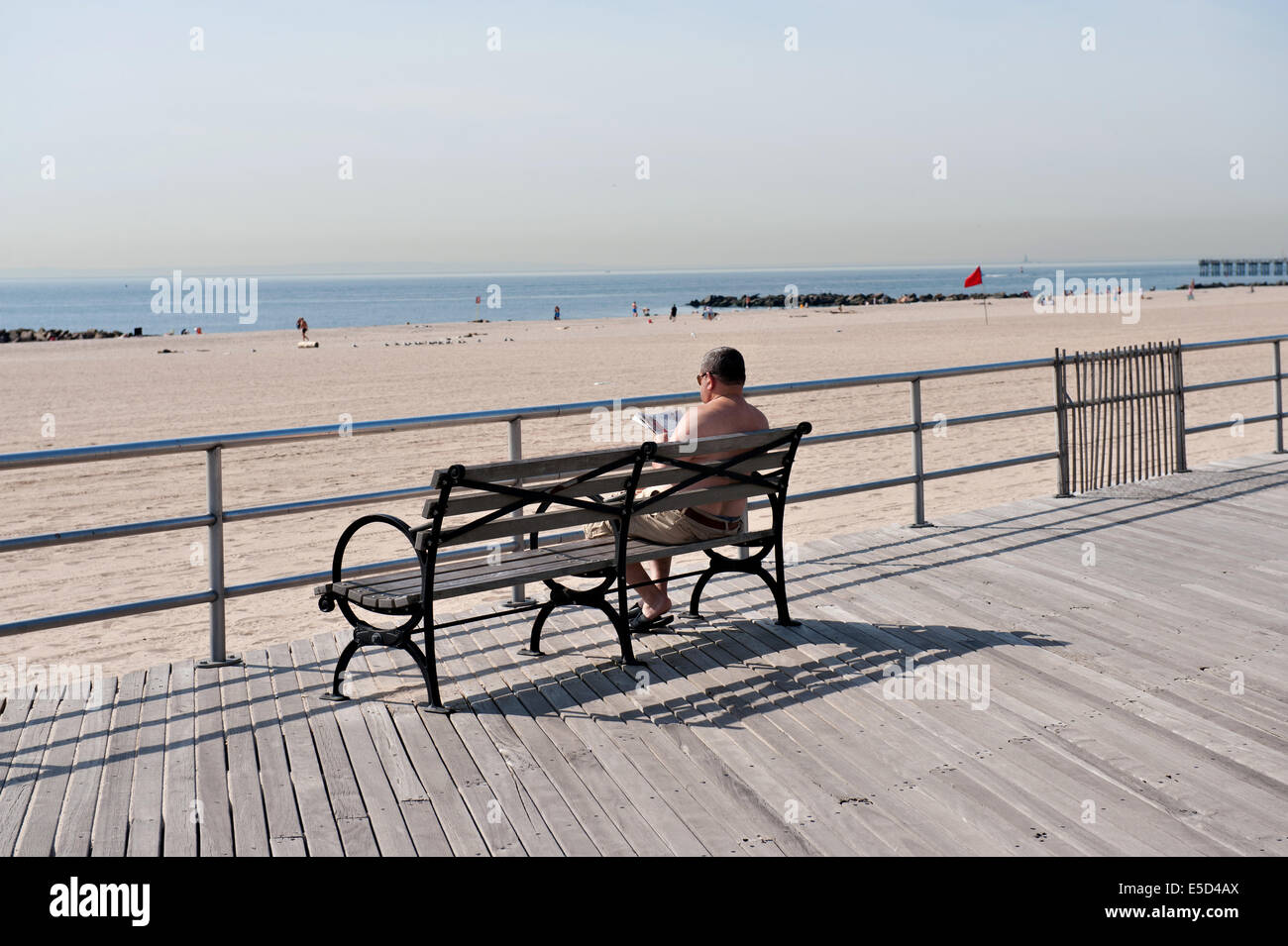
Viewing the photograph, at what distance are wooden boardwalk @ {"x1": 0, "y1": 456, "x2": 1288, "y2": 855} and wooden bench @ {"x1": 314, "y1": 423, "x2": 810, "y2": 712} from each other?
28 cm

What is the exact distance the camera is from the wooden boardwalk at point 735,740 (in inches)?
141

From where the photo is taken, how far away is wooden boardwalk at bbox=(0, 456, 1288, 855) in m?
3.59

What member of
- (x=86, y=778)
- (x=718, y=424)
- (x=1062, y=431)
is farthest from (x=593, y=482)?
(x=1062, y=431)

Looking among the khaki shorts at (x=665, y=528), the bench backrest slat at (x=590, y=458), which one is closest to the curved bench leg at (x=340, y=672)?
the bench backrest slat at (x=590, y=458)

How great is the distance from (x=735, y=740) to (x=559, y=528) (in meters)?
1.21

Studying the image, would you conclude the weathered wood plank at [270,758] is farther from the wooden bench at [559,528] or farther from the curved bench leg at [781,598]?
the curved bench leg at [781,598]

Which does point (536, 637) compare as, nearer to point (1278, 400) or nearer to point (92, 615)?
point (92, 615)

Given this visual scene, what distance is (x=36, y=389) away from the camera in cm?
2548

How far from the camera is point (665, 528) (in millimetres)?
5441

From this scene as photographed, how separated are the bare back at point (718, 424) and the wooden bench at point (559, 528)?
0.36ft

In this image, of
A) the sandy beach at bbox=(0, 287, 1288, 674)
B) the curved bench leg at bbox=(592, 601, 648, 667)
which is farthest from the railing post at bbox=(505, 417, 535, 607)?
the sandy beach at bbox=(0, 287, 1288, 674)

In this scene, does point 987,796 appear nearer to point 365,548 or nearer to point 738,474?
point 738,474

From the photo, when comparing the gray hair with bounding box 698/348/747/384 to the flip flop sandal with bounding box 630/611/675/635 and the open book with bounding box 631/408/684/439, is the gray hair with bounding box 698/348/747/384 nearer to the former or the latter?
the open book with bounding box 631/408/684/439

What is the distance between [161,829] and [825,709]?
7.73 ft
